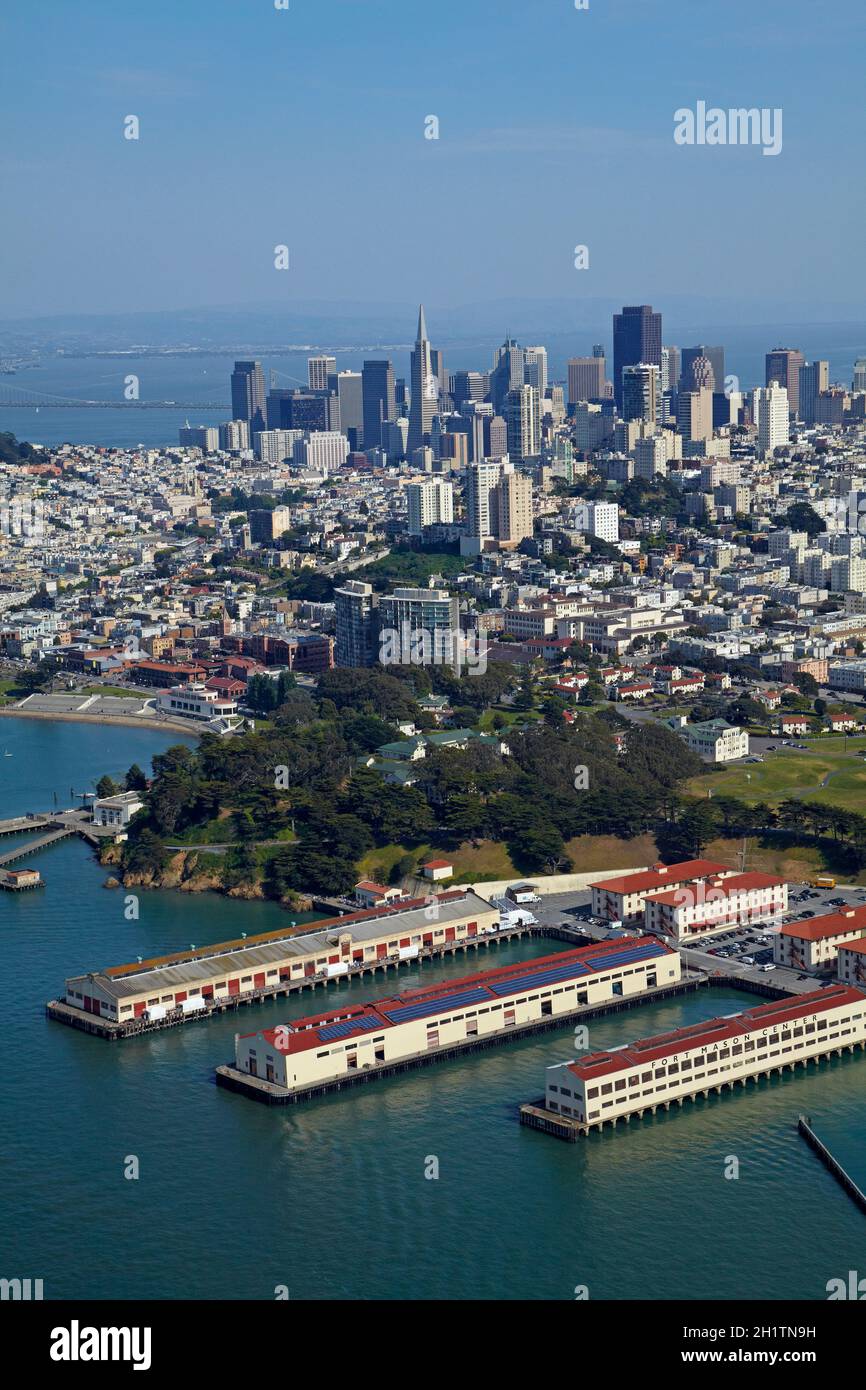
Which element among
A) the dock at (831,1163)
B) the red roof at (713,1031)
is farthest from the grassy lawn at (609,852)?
the dock at (831,1163)

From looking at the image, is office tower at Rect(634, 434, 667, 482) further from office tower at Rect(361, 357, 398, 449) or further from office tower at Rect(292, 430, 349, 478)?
office tower at Rect(361, 357, 398, 449)

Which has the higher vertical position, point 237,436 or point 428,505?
point 237,436

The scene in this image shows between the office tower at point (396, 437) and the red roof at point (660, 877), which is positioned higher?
the office tower at point (396, 437)

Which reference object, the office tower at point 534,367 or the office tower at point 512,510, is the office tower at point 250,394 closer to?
the office tower at point 534,367

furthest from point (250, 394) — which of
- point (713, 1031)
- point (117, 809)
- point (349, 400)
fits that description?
point (713, 1031)

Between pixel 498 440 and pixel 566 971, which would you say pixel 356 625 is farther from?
pixel 498 440

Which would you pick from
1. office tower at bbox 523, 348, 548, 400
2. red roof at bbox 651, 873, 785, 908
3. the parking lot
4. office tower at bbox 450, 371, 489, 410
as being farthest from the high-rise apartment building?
office tower at bbox 450, 371, 489, 410
